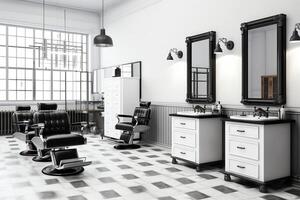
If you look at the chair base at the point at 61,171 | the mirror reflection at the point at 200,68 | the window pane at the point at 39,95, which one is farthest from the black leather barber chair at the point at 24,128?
the mirror reflection at the point at 200,68

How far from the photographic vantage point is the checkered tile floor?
11.3 feet

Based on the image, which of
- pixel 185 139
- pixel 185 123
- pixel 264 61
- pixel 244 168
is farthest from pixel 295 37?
pixel 185 139

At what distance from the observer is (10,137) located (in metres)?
7.87

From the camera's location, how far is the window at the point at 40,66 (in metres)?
8.57

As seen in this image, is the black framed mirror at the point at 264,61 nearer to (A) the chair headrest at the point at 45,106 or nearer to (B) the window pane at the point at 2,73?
(A) the chair headrest at the point at 45,106

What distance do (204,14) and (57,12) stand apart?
5.48 metres

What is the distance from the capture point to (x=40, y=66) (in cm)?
894

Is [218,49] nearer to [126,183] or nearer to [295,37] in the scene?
[295,37]

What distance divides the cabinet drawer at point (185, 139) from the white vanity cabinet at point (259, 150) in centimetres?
74

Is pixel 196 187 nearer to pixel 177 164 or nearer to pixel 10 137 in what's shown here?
pixel 177 164

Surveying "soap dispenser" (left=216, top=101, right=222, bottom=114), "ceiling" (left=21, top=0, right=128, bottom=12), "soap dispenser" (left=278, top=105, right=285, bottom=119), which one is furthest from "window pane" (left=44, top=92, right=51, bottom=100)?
"soap dispenser" (left=278, top=105, right=285, bottom=119)

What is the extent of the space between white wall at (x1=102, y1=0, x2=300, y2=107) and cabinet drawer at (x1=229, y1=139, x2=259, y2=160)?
83 centimetres

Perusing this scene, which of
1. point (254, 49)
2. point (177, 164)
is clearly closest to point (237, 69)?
point (254, 49)

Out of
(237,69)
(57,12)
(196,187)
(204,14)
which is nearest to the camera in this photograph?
(196,187)
